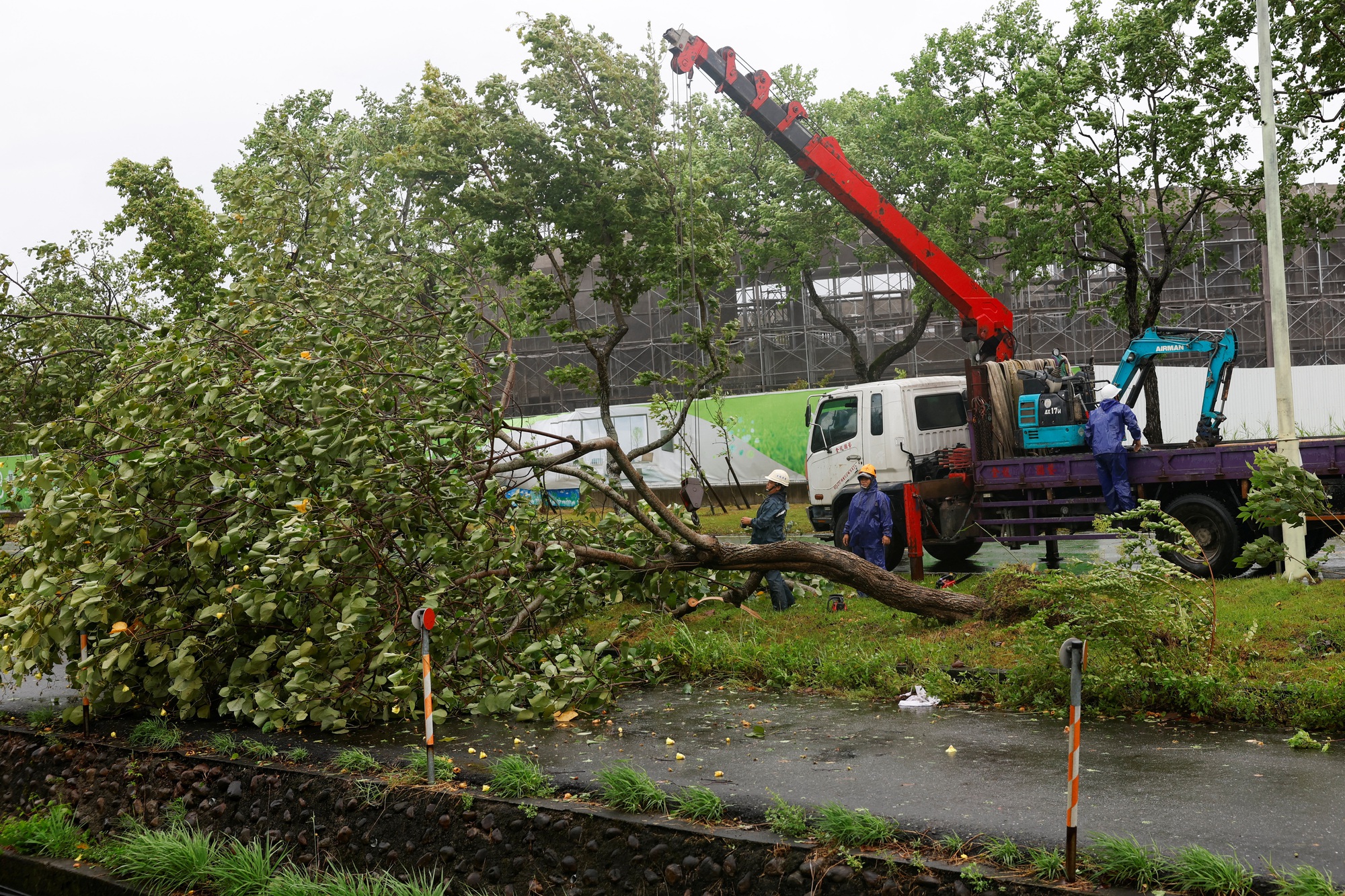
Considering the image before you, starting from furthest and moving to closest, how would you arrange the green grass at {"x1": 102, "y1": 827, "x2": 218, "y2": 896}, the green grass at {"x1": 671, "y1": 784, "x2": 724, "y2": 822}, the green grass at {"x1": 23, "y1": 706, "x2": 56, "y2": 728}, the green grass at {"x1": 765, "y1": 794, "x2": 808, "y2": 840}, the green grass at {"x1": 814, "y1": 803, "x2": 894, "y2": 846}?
the green grass at {"x1": 23, "y1": 706, "x2": 56, "y2": 728} < the green grass at {"x1": 102, "y1": 827, "x2": 218, "y2": 896} < the green grass at {"x1": 671, "y1": 784, "x2": 724, "y2": 822} < the green grass at {"x1": 765, "y1": 794, "x2": 808, "y2": 840} < the green grass at {"x1": 814, "y1": 803, "x2": 894, "y2": 846}

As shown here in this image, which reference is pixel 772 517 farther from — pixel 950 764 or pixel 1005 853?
pixel 1005 853

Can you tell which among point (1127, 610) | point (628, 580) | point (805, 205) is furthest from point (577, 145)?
point (1127, 610)

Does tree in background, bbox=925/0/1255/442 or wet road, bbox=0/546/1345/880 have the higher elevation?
tree in background, bbox=925/0/1255/442

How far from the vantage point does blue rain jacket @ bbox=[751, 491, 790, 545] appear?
12578mm

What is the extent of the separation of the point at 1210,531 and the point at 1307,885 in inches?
365

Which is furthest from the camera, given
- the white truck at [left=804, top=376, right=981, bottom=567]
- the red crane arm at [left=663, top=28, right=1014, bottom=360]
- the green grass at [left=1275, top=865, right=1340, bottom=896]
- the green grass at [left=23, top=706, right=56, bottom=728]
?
the red crane arm at [left=663, top=28, right=1014, bottom=360]

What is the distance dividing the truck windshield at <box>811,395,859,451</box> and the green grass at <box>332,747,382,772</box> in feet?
32.6

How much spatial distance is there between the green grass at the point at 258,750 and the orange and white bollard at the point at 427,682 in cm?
124

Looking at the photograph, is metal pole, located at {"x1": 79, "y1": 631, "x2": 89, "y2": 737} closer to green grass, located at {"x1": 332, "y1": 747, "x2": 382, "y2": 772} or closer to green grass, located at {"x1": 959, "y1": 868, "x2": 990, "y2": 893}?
green grass, located at {"x1": 332, "y1": 747, "x2": 382, "y2": 772}

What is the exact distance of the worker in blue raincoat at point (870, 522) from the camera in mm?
12422

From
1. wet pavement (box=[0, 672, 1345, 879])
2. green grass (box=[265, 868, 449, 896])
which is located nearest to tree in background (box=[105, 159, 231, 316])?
wet pavement (box=[0, 672, 1345, 879])

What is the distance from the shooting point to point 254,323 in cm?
957

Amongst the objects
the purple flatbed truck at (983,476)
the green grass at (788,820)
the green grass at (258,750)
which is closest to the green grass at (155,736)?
the green grass at (258,750)

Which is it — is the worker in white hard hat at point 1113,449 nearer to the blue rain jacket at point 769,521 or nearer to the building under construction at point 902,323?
the blue rain jacket at point 769,521
